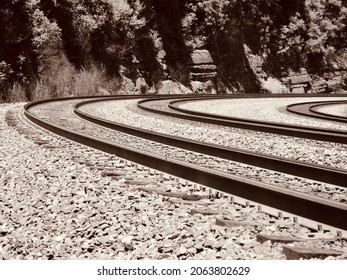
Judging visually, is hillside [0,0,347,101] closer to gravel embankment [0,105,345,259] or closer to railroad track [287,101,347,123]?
railroad track [287,101,347,123]

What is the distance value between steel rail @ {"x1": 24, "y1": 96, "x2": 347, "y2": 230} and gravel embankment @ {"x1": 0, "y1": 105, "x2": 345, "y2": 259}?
19 centimetres

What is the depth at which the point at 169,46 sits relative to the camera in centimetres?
3697

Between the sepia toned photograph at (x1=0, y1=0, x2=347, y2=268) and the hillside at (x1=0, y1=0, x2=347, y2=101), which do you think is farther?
the hillside at (x1=0, y1=0, x2=347, y2=101)

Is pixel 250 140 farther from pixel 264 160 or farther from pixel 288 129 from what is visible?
pixel 264 160

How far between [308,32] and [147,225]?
144 feet

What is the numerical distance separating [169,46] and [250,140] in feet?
90.4

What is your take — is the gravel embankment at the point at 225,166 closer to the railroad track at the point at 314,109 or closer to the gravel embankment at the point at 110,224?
the gravel embankment at the point at 110,224

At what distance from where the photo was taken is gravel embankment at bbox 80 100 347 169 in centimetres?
844

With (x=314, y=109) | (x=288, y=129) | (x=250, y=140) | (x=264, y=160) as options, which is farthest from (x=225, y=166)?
(x=314, y=109)

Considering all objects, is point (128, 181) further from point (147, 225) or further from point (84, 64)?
point (84, 64)

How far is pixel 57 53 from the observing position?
96.2 ft

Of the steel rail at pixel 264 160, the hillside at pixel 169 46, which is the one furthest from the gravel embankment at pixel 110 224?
the hillside at pixel 169 46

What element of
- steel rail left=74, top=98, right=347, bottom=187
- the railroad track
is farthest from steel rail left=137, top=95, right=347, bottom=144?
the railroad track

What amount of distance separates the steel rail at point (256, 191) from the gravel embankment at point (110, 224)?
187 mm
